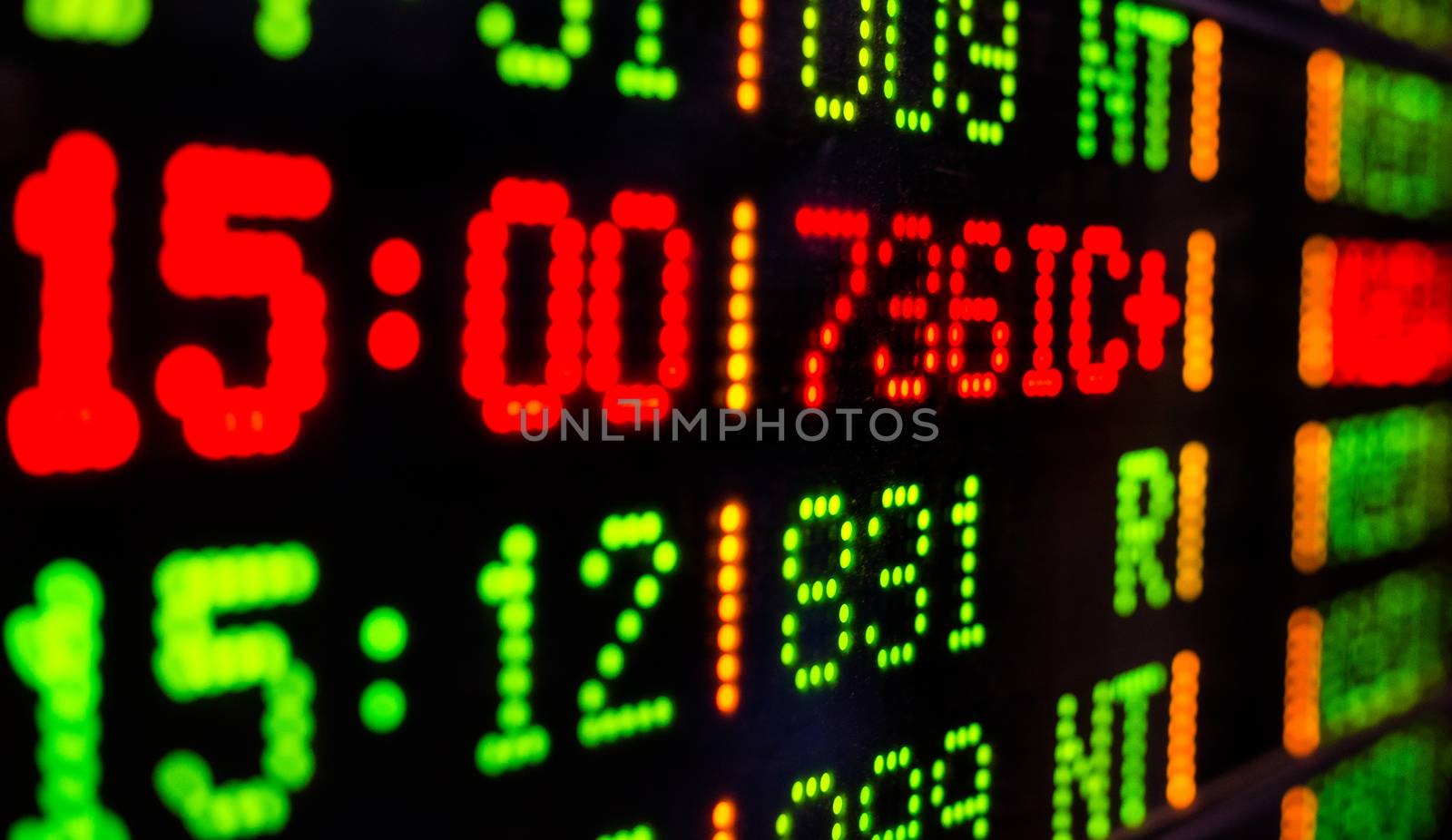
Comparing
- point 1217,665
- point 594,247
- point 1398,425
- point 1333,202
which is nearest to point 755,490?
point 594,247

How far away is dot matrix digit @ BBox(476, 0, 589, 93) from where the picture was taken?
0.80m

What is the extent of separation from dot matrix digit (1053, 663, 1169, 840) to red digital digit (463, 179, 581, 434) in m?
0.68

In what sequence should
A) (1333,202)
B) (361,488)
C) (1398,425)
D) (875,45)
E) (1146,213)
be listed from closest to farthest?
(361,488) → (875,45) → (1146,213) → (1333,202) → (1398,425)

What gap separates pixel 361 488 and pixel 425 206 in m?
0.17

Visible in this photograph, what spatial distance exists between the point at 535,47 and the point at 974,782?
0.76 meters

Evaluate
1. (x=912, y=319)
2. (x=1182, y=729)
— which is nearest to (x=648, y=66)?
(x=912, y=319)

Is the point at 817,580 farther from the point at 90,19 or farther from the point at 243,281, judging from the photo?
the point at 90,19

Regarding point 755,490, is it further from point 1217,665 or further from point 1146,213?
point 1217,665

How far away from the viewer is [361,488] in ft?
2.50

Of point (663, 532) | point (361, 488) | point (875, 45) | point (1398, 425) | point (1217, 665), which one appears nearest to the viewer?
point (361, 488)

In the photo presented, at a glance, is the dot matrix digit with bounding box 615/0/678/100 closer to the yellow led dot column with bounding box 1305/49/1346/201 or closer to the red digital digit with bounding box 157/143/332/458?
the red digital digit with bounding box 157/143/332/458

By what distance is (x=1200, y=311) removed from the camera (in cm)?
140

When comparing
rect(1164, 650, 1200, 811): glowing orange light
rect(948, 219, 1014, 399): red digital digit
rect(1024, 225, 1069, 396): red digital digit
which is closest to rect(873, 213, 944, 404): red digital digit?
rect(948, 219, 1014, 399): red digital digit

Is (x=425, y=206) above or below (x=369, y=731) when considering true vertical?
above
